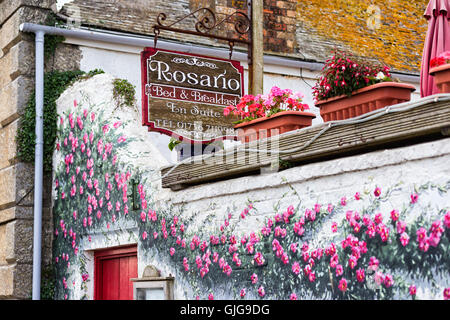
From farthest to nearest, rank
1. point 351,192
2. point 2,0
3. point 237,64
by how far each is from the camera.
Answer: point 2,0 → point 237,64 → point 351,192

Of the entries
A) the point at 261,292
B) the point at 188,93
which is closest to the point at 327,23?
the point at 188,93

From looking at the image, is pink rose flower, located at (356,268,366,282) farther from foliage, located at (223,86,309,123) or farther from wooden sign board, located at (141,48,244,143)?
wooden sign board, located at (141,48,244,143)

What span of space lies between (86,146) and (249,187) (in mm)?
2687

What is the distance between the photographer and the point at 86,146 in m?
7.70

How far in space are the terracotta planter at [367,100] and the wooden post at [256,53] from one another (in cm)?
191

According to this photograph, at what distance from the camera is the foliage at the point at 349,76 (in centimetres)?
523

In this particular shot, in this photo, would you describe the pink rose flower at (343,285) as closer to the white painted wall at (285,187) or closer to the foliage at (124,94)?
the white painted wall at (285,187)

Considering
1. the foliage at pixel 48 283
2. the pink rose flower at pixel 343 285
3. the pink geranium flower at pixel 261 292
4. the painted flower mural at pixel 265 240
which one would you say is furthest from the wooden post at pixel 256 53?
the foliage at pixel 48 283

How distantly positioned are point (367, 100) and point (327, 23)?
21.6 ft

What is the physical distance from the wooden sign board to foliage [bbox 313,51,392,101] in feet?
6.52

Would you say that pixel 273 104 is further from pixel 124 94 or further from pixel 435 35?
pixel 124 94

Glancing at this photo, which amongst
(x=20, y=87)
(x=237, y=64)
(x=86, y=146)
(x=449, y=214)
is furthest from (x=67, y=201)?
(x=449, y=214)

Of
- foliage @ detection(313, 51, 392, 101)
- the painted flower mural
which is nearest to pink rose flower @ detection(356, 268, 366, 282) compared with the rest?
the painted flower mural
